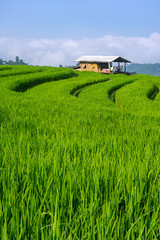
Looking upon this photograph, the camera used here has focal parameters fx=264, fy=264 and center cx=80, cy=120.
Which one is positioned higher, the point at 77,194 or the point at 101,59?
the point at 101,59

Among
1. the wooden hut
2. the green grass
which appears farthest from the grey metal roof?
the green grass

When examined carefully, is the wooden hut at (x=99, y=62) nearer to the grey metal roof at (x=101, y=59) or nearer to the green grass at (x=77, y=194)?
the grey metal roof at (x=101, y=59)

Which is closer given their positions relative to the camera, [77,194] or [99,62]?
[77,194]

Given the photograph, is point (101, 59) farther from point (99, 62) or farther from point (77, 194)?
point (77, 194)

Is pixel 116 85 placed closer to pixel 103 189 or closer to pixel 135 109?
pixel 135 109

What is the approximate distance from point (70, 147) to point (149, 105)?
9.88m

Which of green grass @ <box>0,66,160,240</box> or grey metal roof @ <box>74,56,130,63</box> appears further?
grey metal roof @ <box>74,56,130,63</box>

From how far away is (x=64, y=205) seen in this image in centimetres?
138

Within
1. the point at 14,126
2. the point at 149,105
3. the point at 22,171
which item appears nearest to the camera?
the point at 22,171

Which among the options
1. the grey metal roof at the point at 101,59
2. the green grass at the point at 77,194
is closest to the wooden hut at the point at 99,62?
the grey metal roof at the point at 101,59

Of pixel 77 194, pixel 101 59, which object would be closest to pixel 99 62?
pixel 101 59

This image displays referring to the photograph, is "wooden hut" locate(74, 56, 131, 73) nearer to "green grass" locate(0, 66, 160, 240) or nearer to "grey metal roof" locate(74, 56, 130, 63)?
"grey metal roof" locate(74, 56, 130, 63)

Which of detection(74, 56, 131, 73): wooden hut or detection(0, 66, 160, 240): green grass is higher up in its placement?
detection(74, 56, 131, 73): wooden hut

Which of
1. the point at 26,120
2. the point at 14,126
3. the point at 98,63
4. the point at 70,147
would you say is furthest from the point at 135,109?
the point at 98,63
